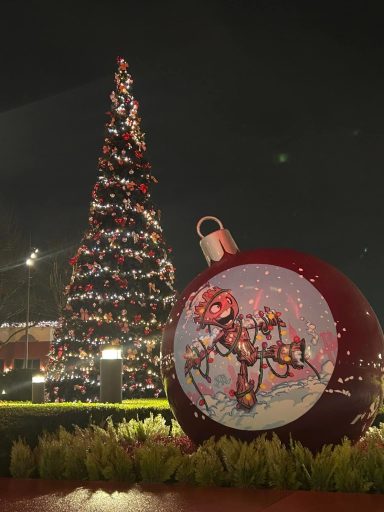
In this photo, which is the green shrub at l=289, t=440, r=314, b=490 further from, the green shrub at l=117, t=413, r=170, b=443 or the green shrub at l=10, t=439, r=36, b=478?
the green shrub at l=10, t=439, r=36, b=478

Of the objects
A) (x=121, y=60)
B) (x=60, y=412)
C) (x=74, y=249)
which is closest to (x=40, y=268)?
(x=74, y=249)

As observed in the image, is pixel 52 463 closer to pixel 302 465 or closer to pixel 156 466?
pixel 156 466

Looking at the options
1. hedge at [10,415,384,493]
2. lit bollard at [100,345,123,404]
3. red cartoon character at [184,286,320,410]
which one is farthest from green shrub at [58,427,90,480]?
lit bollard at [100,345,123,404]

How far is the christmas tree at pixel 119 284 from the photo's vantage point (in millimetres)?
18172

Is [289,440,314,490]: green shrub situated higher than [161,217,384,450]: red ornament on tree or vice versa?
[161,217,384,450]: red ornament on tree

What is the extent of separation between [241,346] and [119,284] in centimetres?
1219

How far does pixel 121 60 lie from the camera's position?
2131 centimetres

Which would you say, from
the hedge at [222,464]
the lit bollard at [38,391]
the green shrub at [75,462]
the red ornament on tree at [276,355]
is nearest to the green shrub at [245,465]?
the hedge at [222,464]

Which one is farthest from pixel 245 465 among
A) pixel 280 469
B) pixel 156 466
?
pixel 156 466

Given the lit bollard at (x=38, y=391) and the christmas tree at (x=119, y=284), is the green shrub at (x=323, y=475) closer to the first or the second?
the christmas tree at (x=119, y=284)

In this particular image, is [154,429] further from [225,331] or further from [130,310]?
[130,310]

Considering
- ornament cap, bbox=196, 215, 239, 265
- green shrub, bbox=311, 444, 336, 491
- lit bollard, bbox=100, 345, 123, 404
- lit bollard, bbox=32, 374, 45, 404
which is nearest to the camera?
green shrub, bbox=311, 444, 336, 491

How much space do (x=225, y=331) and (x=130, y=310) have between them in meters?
11.9

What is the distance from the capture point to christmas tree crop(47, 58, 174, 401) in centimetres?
1817
